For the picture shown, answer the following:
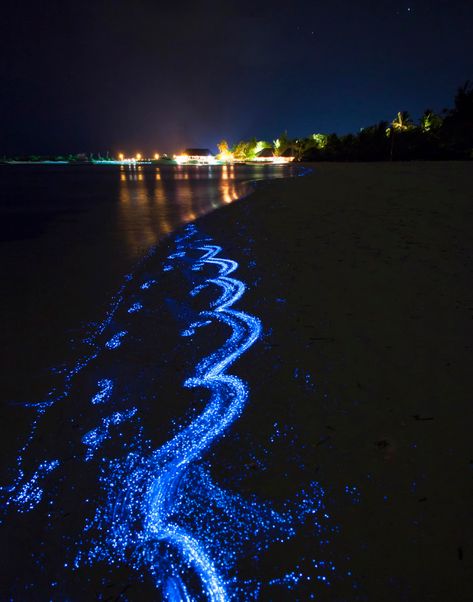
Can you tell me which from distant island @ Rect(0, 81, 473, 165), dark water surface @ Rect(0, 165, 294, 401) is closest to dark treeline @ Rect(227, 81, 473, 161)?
distant island @ Rect(0, 81, 473, 165)

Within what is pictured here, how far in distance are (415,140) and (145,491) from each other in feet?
156

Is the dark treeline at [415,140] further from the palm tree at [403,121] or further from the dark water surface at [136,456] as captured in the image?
the dark water surface at [136,456]

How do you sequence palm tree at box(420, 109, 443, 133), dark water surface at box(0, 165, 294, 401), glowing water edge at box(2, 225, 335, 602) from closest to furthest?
glowing water edge at box(2, 225, 335, 602)
dark water surface at box(0, 165, 294, 401)
palm tree at box(420, 109, 443, 133)

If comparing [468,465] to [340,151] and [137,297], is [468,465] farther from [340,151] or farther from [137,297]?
[340,151]

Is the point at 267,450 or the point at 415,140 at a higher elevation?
the point at 415,140

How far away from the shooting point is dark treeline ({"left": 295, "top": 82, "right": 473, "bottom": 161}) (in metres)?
36.0

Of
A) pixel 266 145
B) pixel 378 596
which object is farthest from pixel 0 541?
pixel 266 145

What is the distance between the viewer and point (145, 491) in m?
1.36

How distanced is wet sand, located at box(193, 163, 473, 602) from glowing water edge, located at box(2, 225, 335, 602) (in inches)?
5.0

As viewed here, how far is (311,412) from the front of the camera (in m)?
1.73

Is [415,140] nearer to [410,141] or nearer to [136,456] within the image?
[410,141]

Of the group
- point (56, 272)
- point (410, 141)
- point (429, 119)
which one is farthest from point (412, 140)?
point (56, 272)

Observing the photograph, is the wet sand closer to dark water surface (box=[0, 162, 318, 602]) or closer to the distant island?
dark water surface (box=[0, 162, 318, 602])

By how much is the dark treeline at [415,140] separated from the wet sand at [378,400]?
39.1 m
